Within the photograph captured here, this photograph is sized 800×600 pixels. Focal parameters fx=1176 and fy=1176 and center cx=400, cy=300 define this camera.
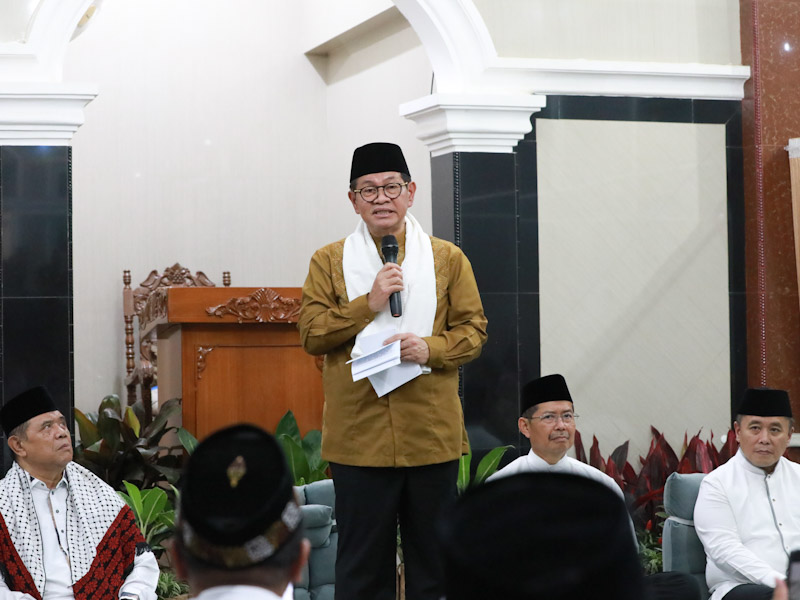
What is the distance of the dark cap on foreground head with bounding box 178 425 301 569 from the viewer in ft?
3.97

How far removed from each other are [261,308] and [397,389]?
2679 mm

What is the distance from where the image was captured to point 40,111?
4621 mm

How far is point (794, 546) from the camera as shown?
3840 mm

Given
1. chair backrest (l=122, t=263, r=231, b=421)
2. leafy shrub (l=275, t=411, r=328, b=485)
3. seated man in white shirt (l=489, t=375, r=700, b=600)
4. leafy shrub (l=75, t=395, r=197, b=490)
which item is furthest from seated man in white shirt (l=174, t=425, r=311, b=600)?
chair backrest (l=122, t=263, r=231, b=421)

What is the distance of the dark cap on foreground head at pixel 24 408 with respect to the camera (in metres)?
3.48

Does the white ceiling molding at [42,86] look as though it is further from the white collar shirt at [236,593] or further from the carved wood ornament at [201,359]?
the white collar shirt at [236,593]

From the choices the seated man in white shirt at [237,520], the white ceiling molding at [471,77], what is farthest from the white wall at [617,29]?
the seated man in white shirt at [237,520]

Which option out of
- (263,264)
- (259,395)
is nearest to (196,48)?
(263,264)

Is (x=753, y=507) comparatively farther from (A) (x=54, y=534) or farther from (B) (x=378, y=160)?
(A) (x=54, y=534)

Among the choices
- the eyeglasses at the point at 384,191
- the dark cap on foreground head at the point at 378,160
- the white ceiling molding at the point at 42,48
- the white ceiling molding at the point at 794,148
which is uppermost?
the white ceiling molding at the point at 42,48

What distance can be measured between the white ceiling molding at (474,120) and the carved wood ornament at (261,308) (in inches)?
53.2

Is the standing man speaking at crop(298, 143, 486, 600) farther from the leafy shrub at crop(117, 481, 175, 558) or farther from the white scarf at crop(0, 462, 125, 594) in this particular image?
the leafy shrub at crop(117, 481, 175, 558)

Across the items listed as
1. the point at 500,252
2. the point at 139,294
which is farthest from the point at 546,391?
the point at 139,294

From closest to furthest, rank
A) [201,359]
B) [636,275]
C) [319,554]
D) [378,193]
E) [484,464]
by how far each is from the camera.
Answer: [378,193]
[319,554]
[484,464]
[636,275]
[201,359]
